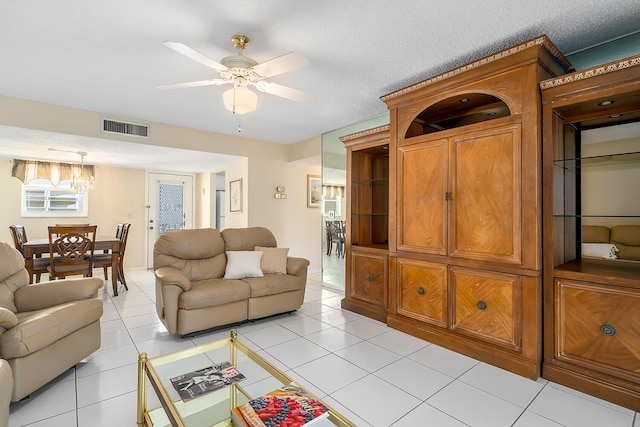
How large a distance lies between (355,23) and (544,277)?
2.24 meters

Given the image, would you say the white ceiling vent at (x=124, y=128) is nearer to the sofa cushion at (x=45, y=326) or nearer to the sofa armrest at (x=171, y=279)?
the sofa armrest at (x=171, y=279)

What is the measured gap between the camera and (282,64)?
2041 millimetres

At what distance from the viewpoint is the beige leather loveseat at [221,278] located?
2.74 metres

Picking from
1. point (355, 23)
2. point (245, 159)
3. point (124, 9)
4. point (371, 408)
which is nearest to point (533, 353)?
point (371, 408)

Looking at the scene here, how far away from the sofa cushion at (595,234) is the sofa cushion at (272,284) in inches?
104

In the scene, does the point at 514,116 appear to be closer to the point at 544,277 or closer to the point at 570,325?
the point at 544,277

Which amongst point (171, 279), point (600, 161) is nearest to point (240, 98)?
point (171, 279)

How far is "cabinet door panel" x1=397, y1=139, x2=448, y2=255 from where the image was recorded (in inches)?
106

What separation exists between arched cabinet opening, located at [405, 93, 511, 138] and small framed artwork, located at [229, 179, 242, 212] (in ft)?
11.2

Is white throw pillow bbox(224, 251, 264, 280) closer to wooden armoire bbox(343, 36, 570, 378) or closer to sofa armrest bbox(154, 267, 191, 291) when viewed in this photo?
sofa armrest bbox(154, 267, 191, 291)

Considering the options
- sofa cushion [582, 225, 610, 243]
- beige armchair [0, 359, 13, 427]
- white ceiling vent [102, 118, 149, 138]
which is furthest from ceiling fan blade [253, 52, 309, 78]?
white ceiling vent [102, 118, 149, 138]

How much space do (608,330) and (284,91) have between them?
278 cm

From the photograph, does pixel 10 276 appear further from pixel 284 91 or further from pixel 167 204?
pixel 167 204

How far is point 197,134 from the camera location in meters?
4.74
